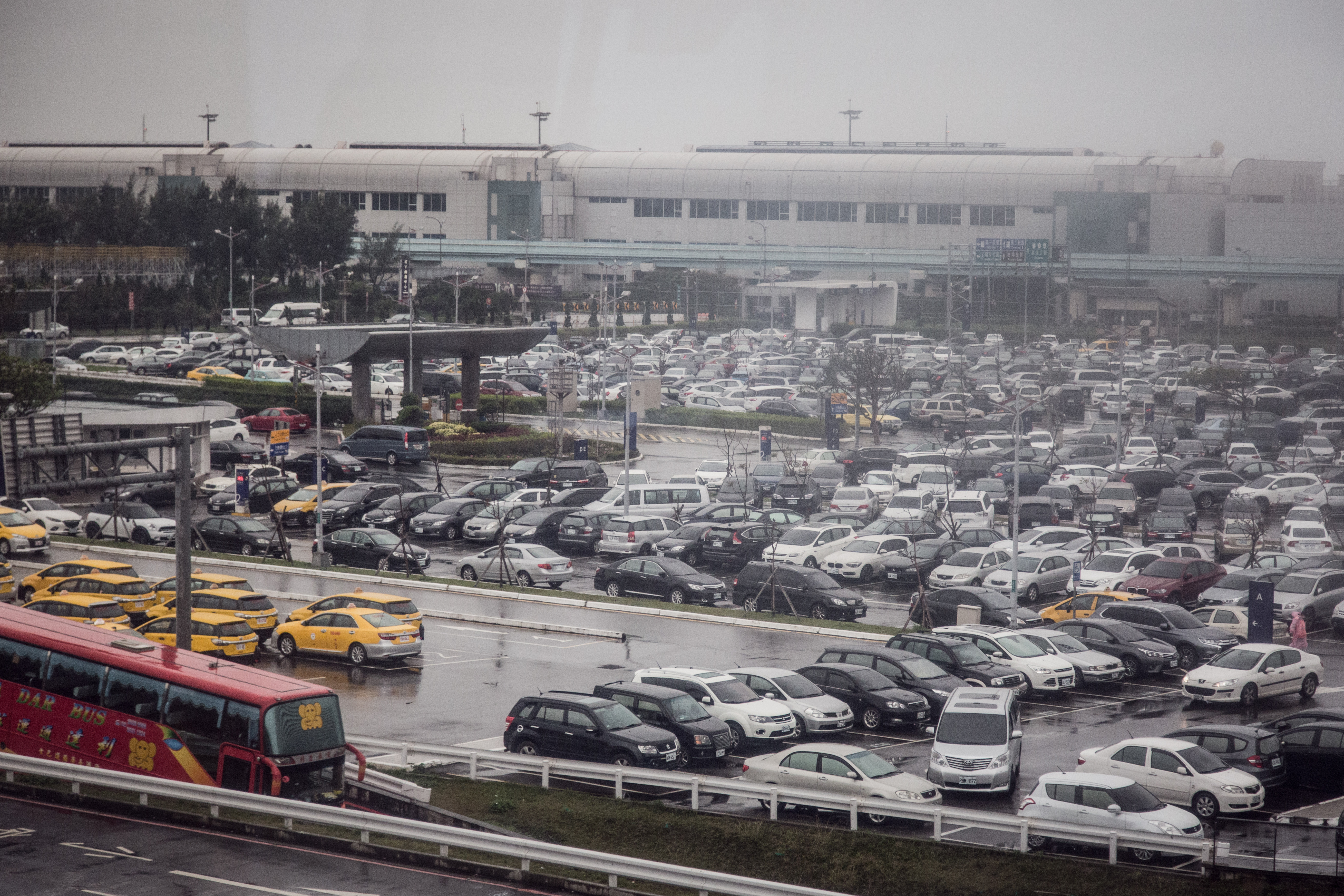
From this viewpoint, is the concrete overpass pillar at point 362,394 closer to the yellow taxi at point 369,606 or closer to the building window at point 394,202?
the yellow taxi at point 369,606

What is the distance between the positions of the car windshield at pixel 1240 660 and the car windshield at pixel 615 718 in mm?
11276

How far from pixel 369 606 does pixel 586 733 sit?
891 cm

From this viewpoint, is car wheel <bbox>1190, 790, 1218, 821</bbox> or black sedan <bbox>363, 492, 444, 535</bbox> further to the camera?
black sedan <bbox>363, 492, 444, 535</bbox>

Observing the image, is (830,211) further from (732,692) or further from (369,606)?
(732,692)

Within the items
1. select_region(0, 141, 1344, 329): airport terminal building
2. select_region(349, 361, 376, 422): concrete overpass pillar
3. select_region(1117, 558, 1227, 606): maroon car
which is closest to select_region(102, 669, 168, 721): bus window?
select_region(1117, 558, 1227, 606): maroon car

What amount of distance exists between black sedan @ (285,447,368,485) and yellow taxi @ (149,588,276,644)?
2040 cm

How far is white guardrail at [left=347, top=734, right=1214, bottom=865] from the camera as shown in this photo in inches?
628

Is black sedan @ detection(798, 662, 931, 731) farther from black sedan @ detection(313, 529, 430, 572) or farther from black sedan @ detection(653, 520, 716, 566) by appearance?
black sedan @ detection(313, 529, 430, 572)

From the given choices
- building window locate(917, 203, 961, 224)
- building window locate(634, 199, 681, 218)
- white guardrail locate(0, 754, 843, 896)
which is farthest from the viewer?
building window locate(634, 199, 681, 218)

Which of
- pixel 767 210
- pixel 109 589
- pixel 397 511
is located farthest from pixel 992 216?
pixel 109 589

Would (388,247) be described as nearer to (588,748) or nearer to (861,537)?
(861,537)

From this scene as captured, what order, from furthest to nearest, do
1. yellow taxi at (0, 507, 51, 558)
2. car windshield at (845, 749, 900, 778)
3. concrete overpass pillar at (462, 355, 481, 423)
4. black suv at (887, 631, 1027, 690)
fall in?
1. concrete overpass pillar at (462, 355, 481, 423)
2. yellow taxi at (0, 507, 51, 558)
3. black suv at (887, 631, 1027, 690)
4. car windshield at (845, 749, 900, 778)

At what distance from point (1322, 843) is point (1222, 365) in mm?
61146

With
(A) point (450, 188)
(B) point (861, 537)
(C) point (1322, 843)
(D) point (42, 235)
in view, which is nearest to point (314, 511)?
(B) point (861, 537)
